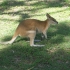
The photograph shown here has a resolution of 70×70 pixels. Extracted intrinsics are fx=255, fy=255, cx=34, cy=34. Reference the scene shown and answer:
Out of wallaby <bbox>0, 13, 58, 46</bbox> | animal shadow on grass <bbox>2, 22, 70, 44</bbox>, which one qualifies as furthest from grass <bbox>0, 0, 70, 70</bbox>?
wallaby <bbox>0, 13, 58, 46</bbox>

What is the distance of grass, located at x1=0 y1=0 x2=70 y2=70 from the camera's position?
191 inches

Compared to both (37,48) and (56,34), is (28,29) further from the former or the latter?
(56,34)

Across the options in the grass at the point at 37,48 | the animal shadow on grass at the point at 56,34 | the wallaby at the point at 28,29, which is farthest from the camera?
the animal shadow on grass at the point at 56,34

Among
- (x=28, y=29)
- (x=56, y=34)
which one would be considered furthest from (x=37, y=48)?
(x=56, y=34)

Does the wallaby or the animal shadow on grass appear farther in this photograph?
the animal shadow on grass

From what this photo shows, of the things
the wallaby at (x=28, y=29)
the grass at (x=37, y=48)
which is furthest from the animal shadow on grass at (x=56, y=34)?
the wallaby at (x=28, y=29)

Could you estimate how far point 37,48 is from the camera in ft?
18.3

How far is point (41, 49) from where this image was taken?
555cm

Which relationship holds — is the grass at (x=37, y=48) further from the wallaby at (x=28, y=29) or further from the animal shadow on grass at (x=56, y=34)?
the wallaby at (x=28, y=29)

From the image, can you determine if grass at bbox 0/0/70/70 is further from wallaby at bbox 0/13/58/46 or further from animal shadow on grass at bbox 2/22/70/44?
wallaby at bbox 0/13/58/46

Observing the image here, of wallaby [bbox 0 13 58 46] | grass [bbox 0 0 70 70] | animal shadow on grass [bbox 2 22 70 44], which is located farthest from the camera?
animal shadow on grass [bbox 2 22 70 44]

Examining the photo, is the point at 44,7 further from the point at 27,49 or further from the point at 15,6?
the point at 27,49

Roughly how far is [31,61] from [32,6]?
467 cm

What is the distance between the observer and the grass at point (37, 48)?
4.86 metres
